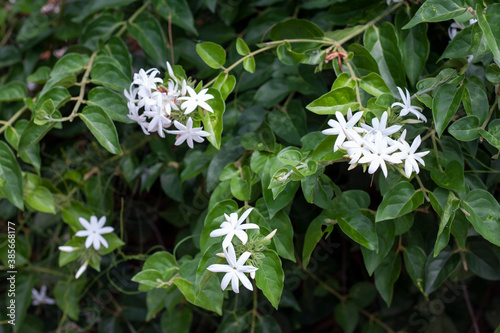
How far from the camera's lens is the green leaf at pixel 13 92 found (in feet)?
3.87

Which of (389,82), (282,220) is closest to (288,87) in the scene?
(389,82)

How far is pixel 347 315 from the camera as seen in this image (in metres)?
1.23

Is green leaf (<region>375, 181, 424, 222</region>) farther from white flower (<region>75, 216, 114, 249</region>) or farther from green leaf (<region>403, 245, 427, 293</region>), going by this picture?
white flower (<region>75, 216, 114, 249</region>)

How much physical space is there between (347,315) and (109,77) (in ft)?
2.88

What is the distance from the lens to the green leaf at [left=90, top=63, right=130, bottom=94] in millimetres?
1000

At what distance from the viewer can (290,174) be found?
0.74 meters

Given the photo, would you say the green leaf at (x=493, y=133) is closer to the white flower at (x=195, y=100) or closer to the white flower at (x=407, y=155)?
the white flower at (x=407, y=155)

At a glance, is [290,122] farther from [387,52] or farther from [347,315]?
[347,315]

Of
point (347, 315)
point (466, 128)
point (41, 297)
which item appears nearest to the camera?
point (466, 128)

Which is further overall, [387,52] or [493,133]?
[387,52]

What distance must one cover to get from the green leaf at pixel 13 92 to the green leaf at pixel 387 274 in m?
1.01

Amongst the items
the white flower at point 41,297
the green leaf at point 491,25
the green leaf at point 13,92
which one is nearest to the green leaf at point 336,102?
the green leaf at point 491,25

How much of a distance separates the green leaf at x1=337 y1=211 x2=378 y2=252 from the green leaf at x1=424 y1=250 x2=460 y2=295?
0.17m

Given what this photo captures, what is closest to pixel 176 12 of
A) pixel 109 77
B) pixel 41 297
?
pixel 109 77
